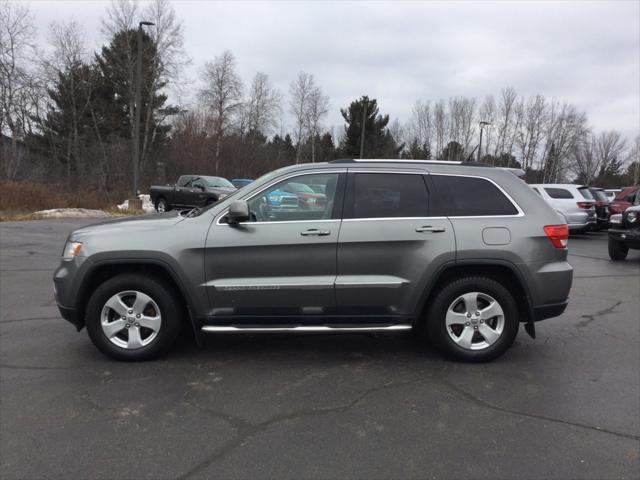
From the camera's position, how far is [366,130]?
59.0 m

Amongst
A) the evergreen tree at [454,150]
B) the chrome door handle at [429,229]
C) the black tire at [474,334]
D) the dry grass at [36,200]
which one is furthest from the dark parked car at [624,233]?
the evergreen tree at [454,150]

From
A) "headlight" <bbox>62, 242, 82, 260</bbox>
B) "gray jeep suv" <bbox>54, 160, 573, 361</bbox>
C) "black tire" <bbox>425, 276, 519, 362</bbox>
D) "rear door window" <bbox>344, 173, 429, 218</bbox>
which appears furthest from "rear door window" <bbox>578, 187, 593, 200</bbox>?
"headlight" <bbox>62, 242, 82, 260</bbox>

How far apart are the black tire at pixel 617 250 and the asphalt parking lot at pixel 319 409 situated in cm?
654

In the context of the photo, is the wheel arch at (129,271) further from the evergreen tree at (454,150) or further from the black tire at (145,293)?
the evergreen tree at (454,150)

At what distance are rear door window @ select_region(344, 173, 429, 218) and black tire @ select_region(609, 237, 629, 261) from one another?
8837 mm

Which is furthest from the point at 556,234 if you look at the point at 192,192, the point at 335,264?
the point at 192,192

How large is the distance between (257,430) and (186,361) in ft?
4.71

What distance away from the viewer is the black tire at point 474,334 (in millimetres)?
4168

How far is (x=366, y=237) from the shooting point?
4.06 metres

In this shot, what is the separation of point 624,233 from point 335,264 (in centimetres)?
921

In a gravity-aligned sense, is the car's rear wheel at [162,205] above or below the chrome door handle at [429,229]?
above

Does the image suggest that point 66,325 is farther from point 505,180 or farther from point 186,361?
point 505,180

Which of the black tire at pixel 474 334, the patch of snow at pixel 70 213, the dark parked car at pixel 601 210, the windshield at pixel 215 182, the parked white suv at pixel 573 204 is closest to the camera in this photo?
the black tire at pixel 474 334

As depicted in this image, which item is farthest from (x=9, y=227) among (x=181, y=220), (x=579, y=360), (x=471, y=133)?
(x=471, y=133)
